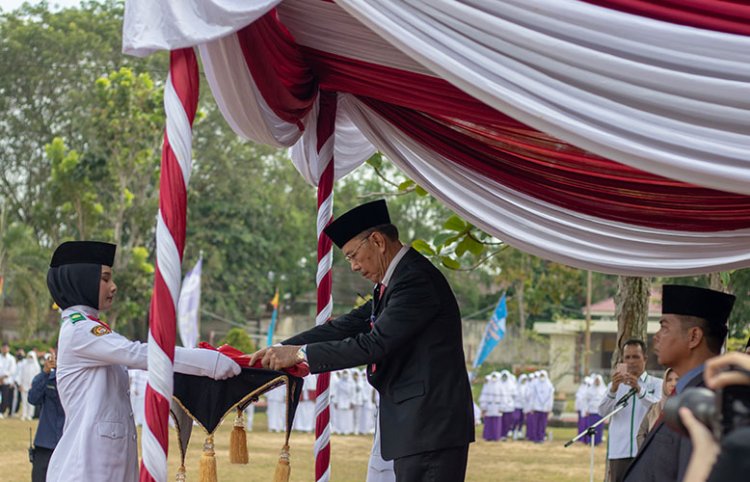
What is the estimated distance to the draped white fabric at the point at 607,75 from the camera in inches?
144

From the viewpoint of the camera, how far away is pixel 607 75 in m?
3.71

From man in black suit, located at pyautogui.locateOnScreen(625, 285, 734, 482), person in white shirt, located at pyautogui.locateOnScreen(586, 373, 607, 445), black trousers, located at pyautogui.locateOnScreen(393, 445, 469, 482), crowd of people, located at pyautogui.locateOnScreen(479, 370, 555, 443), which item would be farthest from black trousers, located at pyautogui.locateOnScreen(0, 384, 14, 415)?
man in black suit, located at pyautogui.locateOnScreen(625, 285, 734, 482)

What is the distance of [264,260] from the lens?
141 feet

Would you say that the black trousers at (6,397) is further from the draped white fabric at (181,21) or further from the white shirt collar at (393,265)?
the draped white fabric at (181,21)

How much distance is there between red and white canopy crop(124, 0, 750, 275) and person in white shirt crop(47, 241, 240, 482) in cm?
104

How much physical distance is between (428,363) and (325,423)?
4.92 ft

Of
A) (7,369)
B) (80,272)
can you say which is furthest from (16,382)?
(80,272)

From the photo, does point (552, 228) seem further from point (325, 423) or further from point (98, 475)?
point (98, 475)

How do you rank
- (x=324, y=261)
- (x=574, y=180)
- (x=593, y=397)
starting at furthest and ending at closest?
(x=593, y=397), (x=324, y=261), (x=574, y=180)

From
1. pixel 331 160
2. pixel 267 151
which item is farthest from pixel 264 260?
pixel 331 160

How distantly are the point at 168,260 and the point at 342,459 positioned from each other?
14.8 metres

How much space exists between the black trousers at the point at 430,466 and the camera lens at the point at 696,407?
2.90 metres

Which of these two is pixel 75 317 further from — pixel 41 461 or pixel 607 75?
pixel 41 461

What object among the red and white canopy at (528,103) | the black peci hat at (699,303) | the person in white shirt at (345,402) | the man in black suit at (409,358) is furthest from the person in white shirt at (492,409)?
the black peci hat at (699,303)
